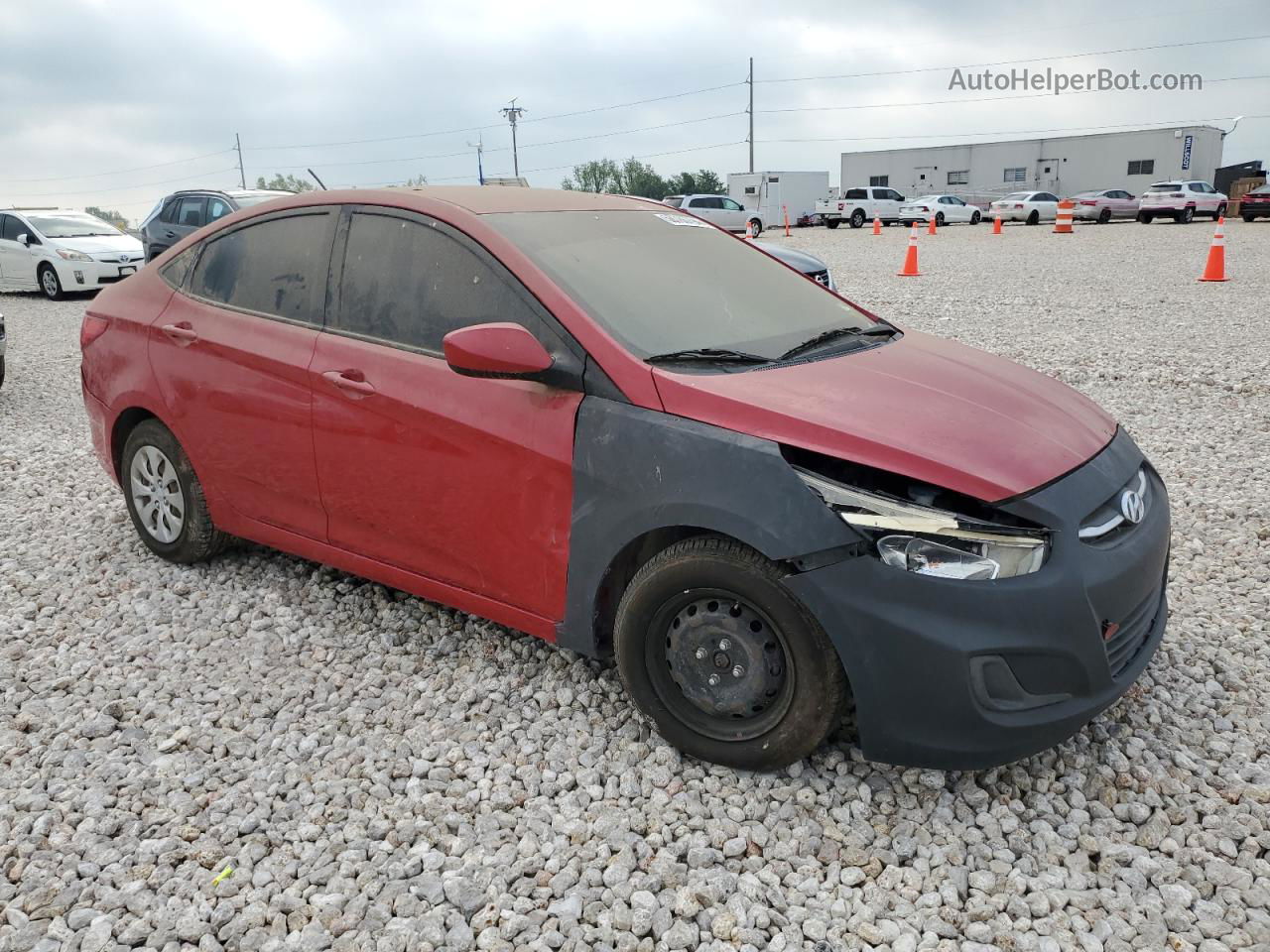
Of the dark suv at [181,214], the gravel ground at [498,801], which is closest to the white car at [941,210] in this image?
the dark suv at [181,214]

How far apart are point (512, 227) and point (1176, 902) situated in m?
2.69

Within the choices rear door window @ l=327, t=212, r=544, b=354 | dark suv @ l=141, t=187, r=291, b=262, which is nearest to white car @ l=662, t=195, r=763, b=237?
dark suv @ l=141, t=187, r=291, b=262

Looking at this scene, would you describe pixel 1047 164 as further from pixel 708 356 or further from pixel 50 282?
pixel 708 356

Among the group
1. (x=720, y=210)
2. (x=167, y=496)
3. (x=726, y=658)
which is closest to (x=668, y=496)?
(x=726, y=658)

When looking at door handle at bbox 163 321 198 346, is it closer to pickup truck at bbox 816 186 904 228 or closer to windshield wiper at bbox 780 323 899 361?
windshield wiper at bbox 780 323 899 361

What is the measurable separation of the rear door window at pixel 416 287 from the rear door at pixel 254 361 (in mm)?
175

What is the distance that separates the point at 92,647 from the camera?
12.3 feet

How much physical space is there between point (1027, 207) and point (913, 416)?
119 feet

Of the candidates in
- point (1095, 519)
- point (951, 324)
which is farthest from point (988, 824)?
point (951, 324)

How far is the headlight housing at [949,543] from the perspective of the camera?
243 centimetres

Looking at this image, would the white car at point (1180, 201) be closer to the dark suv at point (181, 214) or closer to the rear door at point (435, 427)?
the dark suv at point (181, 214)

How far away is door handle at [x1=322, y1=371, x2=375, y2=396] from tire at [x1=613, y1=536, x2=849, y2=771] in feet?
3.85

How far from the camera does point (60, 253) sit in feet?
51.2

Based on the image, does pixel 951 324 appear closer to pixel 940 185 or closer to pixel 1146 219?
pixel 1146 219
